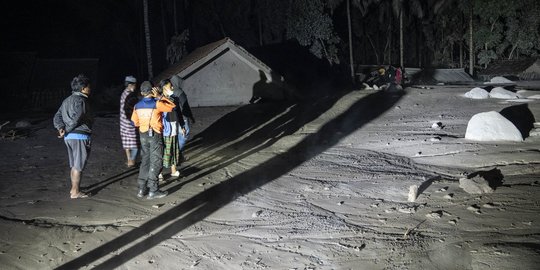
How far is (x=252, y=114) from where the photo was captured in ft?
49.2

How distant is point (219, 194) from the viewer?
21.7ft

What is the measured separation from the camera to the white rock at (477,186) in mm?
5520

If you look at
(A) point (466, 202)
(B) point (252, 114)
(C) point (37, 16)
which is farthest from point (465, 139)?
(C) point (37, 16)

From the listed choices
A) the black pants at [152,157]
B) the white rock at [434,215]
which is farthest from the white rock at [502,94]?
the black pants at [152,157]

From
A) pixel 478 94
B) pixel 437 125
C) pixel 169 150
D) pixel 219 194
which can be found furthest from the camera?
pixel 478 94

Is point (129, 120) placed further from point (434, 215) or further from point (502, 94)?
point (502, 94)

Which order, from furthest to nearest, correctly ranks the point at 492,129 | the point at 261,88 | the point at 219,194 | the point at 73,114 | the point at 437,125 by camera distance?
the point at 261,88
the point at 437,125
the point at 492,129
the point at 219,194
the point at 73,114

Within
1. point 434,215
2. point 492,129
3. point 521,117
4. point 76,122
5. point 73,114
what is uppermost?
point 73,114

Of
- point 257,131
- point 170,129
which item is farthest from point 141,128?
point 257,131

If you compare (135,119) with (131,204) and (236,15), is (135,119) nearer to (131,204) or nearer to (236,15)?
(131,204)

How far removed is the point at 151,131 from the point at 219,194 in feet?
4.89

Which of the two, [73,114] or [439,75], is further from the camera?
[439,75]

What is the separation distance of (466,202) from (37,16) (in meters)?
35.7

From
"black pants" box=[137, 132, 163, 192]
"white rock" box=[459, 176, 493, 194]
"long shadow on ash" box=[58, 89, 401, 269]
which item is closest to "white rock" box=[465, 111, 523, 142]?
"long shadow on ash" box=[58, 89, 401, 269]
